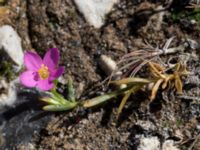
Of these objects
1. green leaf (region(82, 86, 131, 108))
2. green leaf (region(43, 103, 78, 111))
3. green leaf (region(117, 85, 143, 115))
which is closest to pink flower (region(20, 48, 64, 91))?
green leaf (region(43, 103, 78, 111))

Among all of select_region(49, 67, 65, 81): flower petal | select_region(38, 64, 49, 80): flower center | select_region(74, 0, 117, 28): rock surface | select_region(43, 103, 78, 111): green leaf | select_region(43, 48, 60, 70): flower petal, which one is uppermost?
select_region(74, 0, 117, 28): rock surface

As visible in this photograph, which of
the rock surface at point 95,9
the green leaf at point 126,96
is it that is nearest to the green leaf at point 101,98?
the green leaf at point 126,96

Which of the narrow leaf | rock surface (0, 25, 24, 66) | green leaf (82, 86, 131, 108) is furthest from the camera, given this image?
rock surface (0, 25, 24, 66)

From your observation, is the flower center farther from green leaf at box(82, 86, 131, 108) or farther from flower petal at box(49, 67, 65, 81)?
green leaf at box(82, 86, 131, 108)

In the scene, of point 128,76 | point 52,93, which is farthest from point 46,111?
point 128,76

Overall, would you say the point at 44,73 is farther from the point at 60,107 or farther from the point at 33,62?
the point at 60,107

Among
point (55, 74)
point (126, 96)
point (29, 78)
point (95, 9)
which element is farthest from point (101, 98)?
point (95, 9)

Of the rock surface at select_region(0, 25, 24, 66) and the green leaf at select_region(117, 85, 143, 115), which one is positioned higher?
the rock surface at select_region(0, 25, 24, 66)
